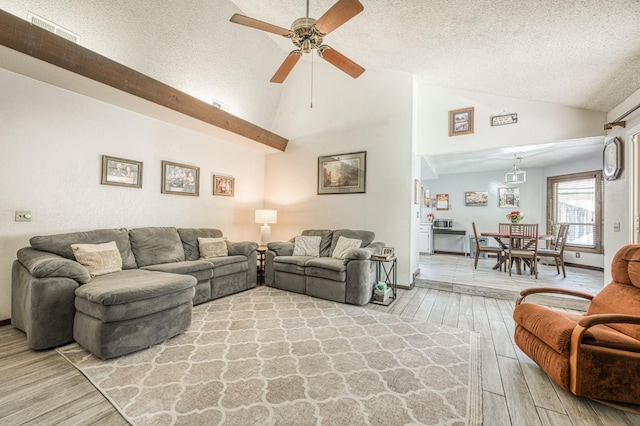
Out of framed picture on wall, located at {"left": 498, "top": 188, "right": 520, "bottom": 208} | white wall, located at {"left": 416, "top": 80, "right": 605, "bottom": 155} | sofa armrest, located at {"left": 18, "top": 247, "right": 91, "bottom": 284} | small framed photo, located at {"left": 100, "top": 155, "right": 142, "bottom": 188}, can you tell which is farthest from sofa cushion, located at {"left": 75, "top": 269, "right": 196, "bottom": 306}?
framed picture on wall, located at {"left": 498, "top": 188, "right": 520, "bottom": 208}

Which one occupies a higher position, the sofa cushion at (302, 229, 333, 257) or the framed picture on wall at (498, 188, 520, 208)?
the framed picture on wall at (498, 188, 520, 208)

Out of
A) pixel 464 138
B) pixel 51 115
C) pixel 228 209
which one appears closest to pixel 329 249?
pixel 228 209

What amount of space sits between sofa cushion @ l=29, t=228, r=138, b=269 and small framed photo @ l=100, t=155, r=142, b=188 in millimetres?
648

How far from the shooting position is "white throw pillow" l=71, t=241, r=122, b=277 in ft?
9.07

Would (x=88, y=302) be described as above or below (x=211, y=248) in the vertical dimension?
below

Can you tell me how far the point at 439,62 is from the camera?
11.4ft

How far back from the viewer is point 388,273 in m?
4.23

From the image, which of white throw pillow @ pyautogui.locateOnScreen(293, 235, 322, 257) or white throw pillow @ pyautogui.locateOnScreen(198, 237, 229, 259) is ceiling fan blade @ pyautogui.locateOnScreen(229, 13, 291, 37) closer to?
white throw pillow @ pyautogui.locateOnScreen(198, 237, 229, 259)

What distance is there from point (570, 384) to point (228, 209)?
4874 millimetres

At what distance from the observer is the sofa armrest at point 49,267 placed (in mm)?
2182

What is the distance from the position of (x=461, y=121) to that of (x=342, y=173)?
6.76ft

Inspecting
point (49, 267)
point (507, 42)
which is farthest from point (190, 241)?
point (507, 42)

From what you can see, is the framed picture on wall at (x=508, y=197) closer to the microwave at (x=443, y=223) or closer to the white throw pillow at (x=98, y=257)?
the microwave at (x=443, y=223)

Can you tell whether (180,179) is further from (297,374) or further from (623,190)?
(623,190)
